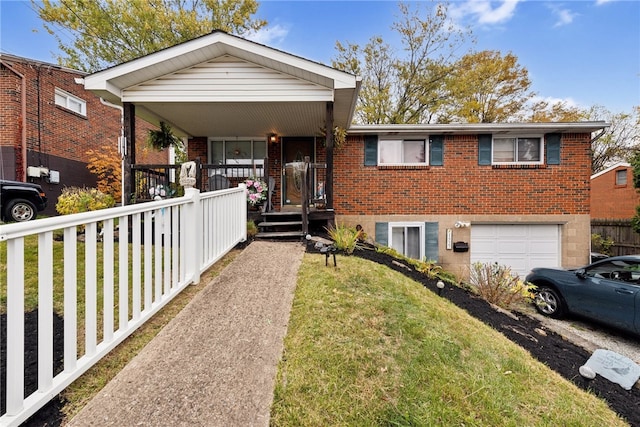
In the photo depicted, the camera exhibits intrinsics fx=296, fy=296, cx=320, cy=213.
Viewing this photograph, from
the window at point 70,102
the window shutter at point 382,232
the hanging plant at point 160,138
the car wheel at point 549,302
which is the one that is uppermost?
the window at point 70,102


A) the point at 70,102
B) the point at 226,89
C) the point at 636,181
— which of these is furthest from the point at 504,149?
the point at 70,102

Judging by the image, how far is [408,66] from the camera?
16.4 meters

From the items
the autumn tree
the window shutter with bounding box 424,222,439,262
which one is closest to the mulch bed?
the window shutter with bounding box 424,222,439,262

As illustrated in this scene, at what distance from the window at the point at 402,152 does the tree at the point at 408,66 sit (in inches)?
337

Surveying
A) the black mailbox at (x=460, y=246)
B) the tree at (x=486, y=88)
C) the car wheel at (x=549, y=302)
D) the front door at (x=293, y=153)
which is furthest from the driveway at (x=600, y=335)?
the tree at (x=486, y=88)

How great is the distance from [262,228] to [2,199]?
6.46 m

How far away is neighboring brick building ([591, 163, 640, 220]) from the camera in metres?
13.0

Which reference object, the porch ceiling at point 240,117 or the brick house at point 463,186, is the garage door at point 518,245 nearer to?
the brick house at point 463,186

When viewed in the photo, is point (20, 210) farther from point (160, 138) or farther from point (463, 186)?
point (463, 186)

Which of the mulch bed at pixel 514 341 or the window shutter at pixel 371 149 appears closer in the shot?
the mulch bed at pixel 514 341

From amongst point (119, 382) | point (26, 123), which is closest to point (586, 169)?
point (119, 382)

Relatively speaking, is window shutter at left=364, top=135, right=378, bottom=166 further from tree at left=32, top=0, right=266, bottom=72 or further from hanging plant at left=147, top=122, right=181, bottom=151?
tree at left=32, top=0, right=266, bottom=72

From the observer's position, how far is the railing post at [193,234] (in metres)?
3.25

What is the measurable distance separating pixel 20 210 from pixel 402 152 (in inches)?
401
